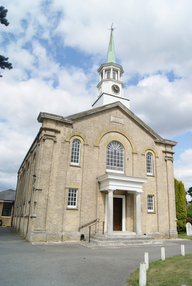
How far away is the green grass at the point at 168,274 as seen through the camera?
22.5 ft

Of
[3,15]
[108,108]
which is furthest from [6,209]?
[3,15]

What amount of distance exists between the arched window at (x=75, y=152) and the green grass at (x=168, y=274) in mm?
10029

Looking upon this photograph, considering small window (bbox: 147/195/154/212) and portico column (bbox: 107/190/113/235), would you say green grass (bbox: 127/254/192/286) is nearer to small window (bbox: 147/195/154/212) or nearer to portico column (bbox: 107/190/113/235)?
portico column (bbox: 107/190/113/235)

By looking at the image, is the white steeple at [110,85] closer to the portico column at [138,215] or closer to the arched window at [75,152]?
the arched window at [75,152]

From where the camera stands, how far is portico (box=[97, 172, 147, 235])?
625 inches

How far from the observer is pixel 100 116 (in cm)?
1955

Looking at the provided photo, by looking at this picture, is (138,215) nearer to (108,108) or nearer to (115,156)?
(115,156)

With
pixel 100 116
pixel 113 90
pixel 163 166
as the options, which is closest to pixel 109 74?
pixel 113 90

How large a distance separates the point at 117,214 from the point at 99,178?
3509mm

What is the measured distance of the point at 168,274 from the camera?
7.69 meters

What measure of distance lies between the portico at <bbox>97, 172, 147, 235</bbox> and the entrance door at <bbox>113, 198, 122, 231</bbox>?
318 millimetres

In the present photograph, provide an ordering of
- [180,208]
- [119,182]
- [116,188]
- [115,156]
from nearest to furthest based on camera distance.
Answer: [116,188]
[119,182]
[115,156]
[180,208]

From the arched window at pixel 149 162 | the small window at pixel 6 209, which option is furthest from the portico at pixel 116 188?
the small window at pixel 6 209

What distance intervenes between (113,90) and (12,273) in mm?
20925
